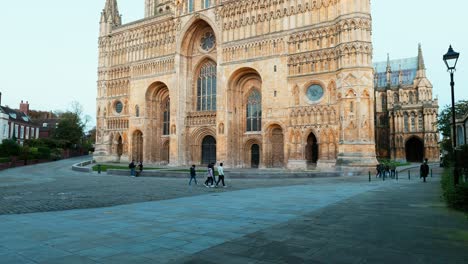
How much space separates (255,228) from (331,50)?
28.2 m

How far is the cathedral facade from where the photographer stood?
30.8 m

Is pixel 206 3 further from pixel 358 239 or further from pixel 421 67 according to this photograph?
pixel 421 67

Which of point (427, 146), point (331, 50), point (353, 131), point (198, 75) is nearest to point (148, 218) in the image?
point (353, 131)

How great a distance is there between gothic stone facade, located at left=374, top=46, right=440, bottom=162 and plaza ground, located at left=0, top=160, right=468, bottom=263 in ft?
172

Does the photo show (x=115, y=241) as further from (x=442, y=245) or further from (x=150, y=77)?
(x=150, y=77)

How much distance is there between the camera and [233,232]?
7391 mm

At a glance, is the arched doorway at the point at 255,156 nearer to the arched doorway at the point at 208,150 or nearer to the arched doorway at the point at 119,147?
the arched doorway at the point at 208,150

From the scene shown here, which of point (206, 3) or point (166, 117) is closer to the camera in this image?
point (206, 3)

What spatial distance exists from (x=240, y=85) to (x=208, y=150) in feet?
30.5

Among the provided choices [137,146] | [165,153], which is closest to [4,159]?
[137,146]

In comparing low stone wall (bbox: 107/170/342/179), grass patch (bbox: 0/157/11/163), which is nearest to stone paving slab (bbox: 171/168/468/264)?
low stone wall (bbox: 107/170/342/179)

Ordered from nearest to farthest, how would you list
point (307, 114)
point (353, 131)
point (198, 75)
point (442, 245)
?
point (442, 245) < point (353, 131) < point (307, 114) < point (198, 75)

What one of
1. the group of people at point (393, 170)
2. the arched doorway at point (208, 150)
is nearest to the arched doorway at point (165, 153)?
the arched doorway at point (208, 150)

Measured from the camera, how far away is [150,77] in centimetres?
4441
